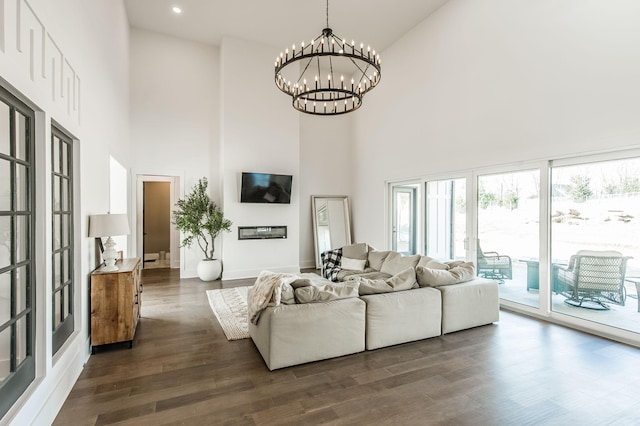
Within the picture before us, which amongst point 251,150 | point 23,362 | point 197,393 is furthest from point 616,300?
point 251,150

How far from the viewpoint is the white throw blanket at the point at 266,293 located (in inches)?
124

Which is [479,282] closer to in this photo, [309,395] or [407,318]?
[407,318]

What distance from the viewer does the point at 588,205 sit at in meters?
4.08

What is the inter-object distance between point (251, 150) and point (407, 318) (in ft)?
17.0

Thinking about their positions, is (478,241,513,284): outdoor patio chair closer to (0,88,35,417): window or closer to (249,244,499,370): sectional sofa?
(249,244,499,370): sectional sofa

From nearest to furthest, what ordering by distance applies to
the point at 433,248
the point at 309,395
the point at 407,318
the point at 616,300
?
the point at 309,395, the point at 407,318, the point at 616,300, the point at 433,248

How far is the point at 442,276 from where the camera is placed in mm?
3971

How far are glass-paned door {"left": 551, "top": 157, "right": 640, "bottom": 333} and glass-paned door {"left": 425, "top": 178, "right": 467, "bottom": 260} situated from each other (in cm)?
154

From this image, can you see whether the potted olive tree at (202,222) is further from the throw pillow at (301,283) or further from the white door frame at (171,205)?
the throw pillow at (301,283)

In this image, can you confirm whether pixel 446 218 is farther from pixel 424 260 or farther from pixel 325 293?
pixel 325 293

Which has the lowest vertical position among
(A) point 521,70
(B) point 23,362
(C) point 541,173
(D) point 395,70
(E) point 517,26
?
(B) point 23,362

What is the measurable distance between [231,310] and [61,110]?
129 inches

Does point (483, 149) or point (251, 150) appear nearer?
point (483, 149)

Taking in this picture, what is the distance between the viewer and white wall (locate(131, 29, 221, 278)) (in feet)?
22.6
